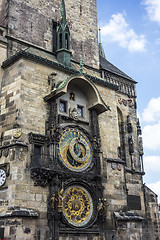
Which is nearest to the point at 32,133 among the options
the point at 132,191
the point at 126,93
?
the point at 132,191

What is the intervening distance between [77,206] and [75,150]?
246 cm

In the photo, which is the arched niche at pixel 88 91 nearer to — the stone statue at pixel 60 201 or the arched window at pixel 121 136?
the arched window at pixel 121 136

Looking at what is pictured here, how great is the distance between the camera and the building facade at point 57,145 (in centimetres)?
1230

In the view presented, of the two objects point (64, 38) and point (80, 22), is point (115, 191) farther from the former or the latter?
point (80, 22)

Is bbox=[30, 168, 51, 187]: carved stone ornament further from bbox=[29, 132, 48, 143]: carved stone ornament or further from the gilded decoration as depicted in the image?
bbox=[29, 132, 48, 143]: carved stone ornament

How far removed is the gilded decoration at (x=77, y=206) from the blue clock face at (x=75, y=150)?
99cm

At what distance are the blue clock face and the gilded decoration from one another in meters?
0.99

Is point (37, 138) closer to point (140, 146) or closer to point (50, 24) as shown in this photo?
point (50, 24)

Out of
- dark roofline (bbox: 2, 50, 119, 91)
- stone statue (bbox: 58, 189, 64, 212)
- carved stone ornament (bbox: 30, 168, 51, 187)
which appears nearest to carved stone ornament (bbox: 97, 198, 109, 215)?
stone statue (bbox: 58, 189, 64, 212)

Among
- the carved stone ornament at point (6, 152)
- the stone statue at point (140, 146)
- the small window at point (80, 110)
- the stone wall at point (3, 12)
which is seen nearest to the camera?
the carved stone ornament at point (6, 152)

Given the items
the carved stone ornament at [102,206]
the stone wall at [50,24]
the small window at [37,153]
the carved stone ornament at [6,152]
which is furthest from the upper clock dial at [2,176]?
the stone wall at [50,24]

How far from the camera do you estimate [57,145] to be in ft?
44.5

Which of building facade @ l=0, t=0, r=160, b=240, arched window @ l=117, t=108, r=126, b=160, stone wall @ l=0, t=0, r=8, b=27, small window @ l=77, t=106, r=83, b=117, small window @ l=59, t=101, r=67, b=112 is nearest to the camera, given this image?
building facade @ l=0, t=0, r=160, b=240

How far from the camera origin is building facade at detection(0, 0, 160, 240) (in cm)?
1230
